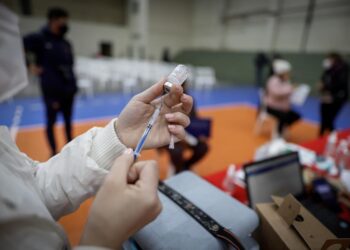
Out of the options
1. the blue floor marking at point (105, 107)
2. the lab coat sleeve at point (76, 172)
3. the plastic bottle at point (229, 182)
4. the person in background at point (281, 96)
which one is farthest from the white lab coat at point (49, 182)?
the person in background at point (281, 96)

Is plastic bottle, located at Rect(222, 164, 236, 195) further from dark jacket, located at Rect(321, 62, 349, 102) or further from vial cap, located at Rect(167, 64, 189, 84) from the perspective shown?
dark jacket, located at Rect(321, 62, 349, 102)

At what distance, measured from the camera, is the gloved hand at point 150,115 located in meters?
0.68

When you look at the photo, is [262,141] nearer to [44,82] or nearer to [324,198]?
[324,198]

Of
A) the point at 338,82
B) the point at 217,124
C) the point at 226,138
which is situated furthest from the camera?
the point at 217,124

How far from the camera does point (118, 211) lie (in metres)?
0.44

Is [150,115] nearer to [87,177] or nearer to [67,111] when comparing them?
[87,177]

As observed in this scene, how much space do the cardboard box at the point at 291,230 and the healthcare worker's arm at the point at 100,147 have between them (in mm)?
391

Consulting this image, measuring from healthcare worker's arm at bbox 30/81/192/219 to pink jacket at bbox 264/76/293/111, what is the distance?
9.47ft

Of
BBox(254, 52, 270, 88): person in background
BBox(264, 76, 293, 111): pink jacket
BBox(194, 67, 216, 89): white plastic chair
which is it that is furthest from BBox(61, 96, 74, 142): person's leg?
BBox(254, 52, 270, 88): person in background

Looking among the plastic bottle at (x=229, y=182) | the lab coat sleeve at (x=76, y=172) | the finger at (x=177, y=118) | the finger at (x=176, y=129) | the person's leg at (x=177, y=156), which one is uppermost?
the finger at (x=177, y=118)

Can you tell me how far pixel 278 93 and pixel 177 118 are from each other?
2.93 m

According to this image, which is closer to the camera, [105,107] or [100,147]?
[100,147]

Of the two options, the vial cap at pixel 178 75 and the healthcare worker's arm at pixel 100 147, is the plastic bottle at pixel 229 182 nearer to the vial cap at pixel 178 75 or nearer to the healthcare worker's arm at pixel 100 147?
the healthcare worker's arm at pixel 100 147

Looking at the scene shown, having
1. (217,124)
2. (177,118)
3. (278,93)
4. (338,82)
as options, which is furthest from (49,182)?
(338,82)
